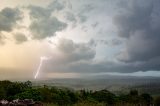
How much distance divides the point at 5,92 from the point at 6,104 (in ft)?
52.6

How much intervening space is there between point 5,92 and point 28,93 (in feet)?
13.1

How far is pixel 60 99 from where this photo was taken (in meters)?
38.6

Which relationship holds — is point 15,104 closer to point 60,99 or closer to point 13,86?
point 60,99

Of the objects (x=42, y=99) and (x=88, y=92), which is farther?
(x=88, y=92)

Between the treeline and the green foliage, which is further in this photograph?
the treeline

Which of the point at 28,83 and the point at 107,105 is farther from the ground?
the point at 28,83

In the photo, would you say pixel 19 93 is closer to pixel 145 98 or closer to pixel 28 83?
pixel 28 83

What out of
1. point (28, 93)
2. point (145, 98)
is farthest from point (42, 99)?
point (145, 98)

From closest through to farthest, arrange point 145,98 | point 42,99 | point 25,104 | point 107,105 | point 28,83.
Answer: point 25,104
point 42,99
point 107,105
point 28,83
point 145,98

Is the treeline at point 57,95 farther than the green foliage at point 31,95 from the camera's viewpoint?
Yes

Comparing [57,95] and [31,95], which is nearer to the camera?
[31,95]

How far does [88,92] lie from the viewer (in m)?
45.4

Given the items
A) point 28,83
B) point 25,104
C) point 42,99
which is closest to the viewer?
point 25,104

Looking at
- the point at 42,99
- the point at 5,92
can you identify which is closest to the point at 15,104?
the point at 42,99
